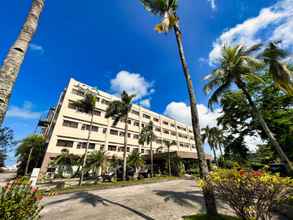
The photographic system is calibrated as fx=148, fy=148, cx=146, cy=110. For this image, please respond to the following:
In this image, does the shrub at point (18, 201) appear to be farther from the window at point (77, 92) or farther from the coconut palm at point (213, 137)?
the coconut palm at point (213, 137)

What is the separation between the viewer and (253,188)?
12.6 feet

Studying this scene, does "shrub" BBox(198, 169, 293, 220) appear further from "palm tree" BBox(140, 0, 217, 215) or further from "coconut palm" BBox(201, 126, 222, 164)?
"coconut palm" BBox(201, 126, 222, 164)

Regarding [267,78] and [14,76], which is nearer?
[14,76]

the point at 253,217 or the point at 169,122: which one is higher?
the point at 169,122

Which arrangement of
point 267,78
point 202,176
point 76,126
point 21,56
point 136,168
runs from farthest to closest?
point 76,126, point 136,168, point 267,78, point 202,176, point 21,56

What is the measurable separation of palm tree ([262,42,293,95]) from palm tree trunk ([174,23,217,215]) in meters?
5.55

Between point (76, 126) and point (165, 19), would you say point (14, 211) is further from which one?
point (76, 126)

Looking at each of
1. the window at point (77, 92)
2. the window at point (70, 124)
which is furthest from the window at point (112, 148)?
the window at point (77, 92)

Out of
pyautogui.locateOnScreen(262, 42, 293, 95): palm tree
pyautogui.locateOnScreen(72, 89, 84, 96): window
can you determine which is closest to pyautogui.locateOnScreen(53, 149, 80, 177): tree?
pyautogui.locateOnScreen(72, 89, 84, 96): window

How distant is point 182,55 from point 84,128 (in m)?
30.5

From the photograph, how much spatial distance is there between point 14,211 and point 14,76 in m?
3.02

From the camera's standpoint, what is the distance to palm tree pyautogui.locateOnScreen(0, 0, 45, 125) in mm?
3189

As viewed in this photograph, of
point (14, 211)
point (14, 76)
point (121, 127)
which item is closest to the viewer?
point (14, 211)

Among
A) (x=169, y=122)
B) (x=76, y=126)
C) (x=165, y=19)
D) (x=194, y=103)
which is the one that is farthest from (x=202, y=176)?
(x=169, y=122)
